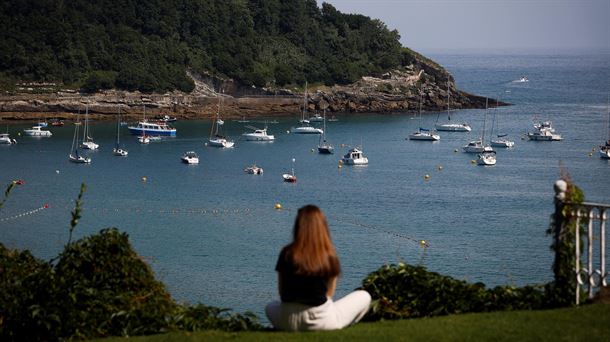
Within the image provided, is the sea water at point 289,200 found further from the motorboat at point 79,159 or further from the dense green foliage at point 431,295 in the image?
the dense green foliage at point 431,295

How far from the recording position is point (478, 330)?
8531mm

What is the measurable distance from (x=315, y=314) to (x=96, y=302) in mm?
1933

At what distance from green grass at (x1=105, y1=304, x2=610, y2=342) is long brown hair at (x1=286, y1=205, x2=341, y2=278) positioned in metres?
0.52

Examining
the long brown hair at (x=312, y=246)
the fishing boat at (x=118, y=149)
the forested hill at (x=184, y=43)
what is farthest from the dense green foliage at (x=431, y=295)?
the forested hill at (x=184, y=43)

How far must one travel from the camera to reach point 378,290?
948cm

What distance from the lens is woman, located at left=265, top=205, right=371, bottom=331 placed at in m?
8.30

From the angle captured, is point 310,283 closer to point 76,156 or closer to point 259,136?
point 76,156

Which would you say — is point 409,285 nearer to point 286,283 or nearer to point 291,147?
point 286,283

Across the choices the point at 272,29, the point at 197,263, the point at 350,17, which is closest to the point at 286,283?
the point at 197,263

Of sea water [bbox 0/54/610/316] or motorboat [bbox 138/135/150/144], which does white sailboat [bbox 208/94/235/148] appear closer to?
sea water [bbox 0/54/610/316]

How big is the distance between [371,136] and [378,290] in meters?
75.1

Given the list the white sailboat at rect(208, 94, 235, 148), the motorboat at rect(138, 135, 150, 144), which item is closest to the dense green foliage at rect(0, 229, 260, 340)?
the white sailboat at rect(208, 94, 235, 148)

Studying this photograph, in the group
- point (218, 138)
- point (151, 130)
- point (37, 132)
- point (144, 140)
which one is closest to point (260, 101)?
point (151, 130)

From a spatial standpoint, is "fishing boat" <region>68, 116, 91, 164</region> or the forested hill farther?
the forested hill
